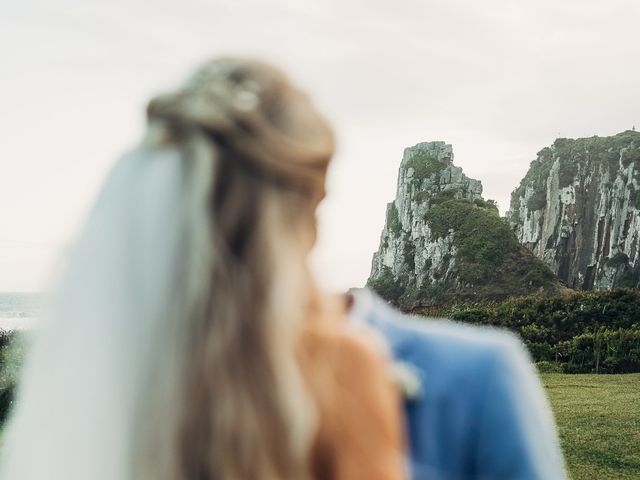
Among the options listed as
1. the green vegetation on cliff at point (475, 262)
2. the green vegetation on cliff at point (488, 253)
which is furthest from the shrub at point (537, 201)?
the green vegetation on cliff at point (488, 253)

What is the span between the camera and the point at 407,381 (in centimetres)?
83

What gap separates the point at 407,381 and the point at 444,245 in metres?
Answer: 50.2

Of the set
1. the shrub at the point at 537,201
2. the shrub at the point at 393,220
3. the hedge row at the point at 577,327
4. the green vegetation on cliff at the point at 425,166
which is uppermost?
the green vegetation on cliff at the point at 425,166

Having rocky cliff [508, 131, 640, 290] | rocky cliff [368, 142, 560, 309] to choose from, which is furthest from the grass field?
rocky cliff [508, 131, 640, 290]

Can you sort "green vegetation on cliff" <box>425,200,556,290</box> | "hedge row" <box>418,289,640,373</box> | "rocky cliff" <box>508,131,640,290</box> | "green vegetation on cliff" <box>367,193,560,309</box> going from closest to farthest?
1. "hedge row" <box>418,289,640,373</box>
2. "green vegetation on cliff" <box>425,200,556,290</box>
3. "green vegetation on cliff" <box>367,193,560,309</box>
4. "rocky cliff" <box>508,131,640,290</box>

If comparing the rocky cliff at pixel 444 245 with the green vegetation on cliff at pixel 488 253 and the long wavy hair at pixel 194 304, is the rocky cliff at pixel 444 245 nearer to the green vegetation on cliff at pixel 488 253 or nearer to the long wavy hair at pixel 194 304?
the green vegetation on cliff at pixel 488 253

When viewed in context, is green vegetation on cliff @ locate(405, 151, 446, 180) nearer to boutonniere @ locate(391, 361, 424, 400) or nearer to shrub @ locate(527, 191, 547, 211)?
shrub @ locate(527, 191, 547, 211)

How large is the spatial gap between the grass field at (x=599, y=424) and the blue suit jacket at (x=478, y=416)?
24.5 ft

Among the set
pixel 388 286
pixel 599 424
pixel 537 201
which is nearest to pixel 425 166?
pixel 388 286

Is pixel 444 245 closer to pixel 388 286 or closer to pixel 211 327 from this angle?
pixel 388 286

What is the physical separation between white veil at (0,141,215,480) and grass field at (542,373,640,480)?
762cm

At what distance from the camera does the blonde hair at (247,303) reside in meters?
0.80

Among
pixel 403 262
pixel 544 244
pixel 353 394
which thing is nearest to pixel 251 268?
pixel 353 394

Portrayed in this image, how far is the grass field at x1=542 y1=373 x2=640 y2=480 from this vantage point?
7.77 metres
